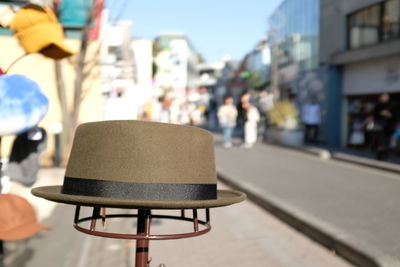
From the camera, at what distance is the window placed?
17.7 metres

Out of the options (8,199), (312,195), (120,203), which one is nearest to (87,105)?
(312,195)

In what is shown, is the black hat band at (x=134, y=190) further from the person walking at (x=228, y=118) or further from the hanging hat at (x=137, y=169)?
the person walking at (x=228, y=118)

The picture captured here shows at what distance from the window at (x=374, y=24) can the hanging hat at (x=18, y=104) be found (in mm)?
16422

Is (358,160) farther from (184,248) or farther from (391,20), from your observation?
(184,248)

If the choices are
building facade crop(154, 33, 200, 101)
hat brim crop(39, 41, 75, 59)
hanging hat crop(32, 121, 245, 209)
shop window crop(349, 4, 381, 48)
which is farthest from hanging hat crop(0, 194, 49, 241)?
building facade crop(154, 33, 200, 101)

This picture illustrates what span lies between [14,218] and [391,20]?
56.1 ft

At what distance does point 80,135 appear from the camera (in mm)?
1972

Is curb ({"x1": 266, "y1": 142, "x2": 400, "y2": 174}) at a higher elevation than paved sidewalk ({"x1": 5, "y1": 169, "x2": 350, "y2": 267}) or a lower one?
lower

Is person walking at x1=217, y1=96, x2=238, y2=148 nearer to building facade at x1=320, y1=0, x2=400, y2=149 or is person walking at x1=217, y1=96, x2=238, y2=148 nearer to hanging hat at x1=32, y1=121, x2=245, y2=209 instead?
building facade at x1=320, y1=0, x2=400, y2=149

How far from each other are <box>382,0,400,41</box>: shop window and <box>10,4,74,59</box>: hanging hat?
16.1 meters

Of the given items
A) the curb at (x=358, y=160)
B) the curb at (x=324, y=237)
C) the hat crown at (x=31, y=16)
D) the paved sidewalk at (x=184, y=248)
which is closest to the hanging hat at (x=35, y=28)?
the hat crown at (x=31, y=16)

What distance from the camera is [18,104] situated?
2596mm

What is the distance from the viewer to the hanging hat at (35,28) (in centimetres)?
295

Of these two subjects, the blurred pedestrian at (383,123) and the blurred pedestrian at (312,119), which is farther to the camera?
the blurred pedestrian at (312,119)
